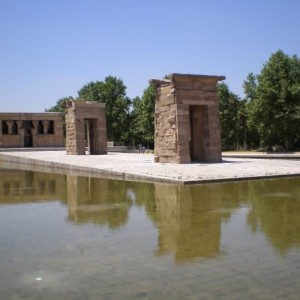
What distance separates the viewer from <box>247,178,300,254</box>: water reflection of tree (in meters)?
5.64

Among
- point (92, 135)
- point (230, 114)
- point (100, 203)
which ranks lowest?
point (100, 203)

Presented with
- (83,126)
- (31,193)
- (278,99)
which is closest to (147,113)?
(83,126)

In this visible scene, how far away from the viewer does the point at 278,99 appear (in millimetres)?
34562

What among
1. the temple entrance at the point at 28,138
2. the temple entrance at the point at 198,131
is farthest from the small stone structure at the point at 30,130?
the temple entrance at the point at 198,131

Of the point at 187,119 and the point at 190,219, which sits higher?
the point at 187,119

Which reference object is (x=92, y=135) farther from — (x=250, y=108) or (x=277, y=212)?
(x=277, y=212)

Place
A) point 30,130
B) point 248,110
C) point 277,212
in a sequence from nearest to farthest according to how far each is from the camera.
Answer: point 277,212, point 248,110, point 30,130

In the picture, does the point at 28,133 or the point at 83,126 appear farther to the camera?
the point at 28,133

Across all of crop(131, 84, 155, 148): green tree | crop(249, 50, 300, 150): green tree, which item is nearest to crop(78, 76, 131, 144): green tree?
crop(131, 84, 155, 148): green tree

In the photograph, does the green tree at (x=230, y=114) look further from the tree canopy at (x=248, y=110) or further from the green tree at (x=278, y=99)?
the green tree at (x=278, y=99)

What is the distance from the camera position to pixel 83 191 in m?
11.3

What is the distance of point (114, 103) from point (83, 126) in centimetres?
2580

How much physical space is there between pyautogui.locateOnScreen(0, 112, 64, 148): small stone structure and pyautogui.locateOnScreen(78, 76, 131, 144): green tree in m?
7.03

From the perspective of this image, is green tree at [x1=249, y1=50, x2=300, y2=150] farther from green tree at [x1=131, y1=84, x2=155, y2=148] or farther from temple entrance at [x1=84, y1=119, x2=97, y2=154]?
green tree at [x1=131, y1=84, x2=155, y2=148]
